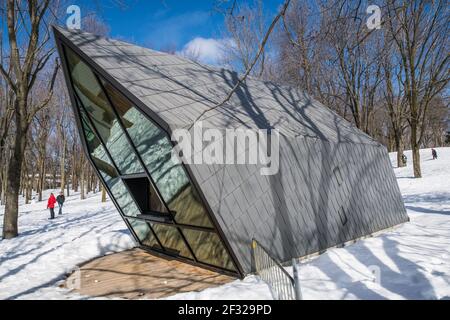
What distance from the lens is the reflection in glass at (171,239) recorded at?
761cm

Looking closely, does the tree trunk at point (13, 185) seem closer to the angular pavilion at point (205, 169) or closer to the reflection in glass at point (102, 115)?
the angular pavilion at point (205, 169)

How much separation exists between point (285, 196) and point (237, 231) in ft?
5.65

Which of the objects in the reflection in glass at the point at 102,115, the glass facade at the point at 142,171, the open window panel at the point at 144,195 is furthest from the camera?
the open window panel at the point at 144,195

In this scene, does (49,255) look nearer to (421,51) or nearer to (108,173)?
(108,173)

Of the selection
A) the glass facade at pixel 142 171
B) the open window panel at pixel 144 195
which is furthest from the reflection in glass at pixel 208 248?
the open window panel at pixel 144 195

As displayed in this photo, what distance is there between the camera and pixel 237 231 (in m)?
5.89

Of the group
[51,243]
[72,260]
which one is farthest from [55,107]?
[72,260]

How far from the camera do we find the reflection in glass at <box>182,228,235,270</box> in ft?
20.8

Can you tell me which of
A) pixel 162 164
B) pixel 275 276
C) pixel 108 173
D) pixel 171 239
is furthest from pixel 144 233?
pixel 275 276

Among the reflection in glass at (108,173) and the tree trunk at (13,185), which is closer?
the reflection in glass at (108,173)

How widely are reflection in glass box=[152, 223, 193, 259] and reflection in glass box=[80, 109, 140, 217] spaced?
105 cm

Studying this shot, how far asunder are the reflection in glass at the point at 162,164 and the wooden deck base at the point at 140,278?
1.25 m

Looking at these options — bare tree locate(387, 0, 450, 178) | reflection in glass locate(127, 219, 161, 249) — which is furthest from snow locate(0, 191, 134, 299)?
bare tree locate(387, 0, 450, 178)

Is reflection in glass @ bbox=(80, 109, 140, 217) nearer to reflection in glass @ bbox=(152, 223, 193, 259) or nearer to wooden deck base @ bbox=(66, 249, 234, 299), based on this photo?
reflection in glass @ bbox=(152, 223, 193, 259)
